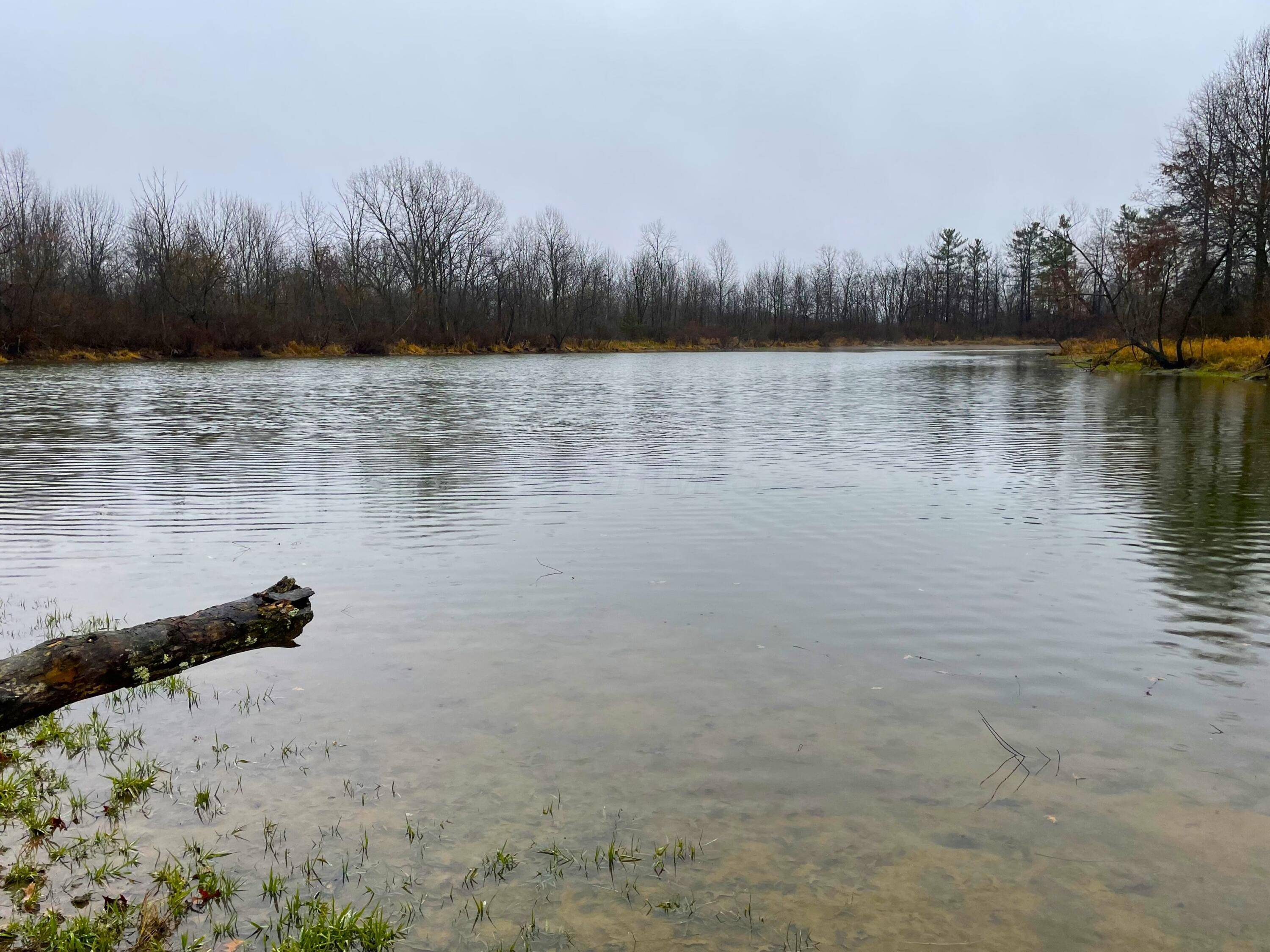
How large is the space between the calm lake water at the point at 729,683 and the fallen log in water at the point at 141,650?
0.59 feet

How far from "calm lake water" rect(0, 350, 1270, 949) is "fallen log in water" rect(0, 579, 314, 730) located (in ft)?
0.59

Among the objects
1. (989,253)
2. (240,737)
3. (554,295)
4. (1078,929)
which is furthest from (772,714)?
(989,253)

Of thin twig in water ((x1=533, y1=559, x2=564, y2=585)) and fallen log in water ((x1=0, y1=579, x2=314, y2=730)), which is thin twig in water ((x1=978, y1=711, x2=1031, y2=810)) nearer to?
thin twig in water ((x1=533, y1=559, x2=564, y2=585))

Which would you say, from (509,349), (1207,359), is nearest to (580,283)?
(509,349)

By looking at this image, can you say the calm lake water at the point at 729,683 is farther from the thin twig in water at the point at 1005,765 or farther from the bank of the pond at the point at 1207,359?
the bank of the pond at the point at 1207,359

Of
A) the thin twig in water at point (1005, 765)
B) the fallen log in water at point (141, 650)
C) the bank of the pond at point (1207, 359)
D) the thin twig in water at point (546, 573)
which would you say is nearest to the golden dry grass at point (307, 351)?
the bank of the pond at point (1207, 359)

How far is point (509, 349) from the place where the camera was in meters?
69.5

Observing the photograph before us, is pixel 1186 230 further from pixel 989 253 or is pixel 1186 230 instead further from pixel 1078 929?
pixel 989 253

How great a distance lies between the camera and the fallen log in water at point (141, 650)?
14.1ft

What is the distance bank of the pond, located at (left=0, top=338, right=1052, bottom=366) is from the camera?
152 feet

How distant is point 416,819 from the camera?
3.58 m

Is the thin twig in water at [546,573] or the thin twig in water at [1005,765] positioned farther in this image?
the thin twig in water at [546,573]

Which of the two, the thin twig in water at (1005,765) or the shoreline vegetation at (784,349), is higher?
the shoreline vegetation at (784,349)

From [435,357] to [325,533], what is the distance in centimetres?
5340
